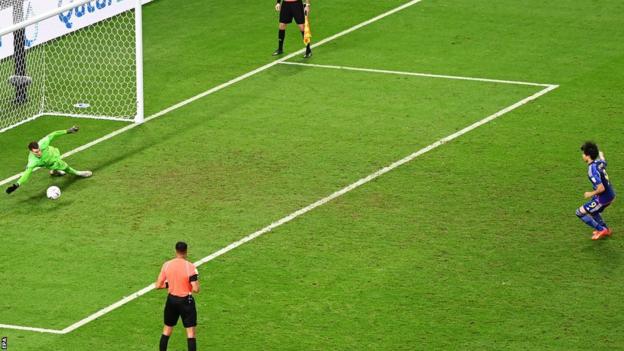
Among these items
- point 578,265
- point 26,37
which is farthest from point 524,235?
point 26,37

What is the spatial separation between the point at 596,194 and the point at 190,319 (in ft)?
23.2

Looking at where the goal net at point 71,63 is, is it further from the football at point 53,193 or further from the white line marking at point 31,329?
the white line marking at point 31,329

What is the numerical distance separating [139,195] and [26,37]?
8511 mm

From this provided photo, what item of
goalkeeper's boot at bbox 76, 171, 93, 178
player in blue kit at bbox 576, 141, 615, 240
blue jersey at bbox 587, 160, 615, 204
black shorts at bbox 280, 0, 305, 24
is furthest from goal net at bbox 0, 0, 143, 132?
blue jersey at bbox 587, 160, 615, 204

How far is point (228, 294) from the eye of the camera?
2056 cm

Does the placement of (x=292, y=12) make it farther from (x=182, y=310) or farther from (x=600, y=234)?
(x=182, y=310)

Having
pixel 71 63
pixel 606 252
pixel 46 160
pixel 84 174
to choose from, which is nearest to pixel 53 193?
pixel 46 160

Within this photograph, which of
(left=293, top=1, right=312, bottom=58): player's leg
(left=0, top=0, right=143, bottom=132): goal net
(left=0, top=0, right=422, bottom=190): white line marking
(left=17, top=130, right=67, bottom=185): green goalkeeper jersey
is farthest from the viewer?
(left=293, top=1, right=312, bottom=58): player's leg

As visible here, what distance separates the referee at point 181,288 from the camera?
58.4ft

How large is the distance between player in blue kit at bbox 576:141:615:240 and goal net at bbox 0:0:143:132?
10.0 meters

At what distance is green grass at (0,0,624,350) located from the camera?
64.7 feet

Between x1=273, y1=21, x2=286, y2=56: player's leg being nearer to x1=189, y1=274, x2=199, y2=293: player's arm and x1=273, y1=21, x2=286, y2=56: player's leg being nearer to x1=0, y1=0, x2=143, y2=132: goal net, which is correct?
x1=0, y1=0, x2=143, y2=132: goal net

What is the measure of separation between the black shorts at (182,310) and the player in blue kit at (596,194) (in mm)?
6750

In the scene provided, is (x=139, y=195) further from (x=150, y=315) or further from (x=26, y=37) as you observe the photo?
(x=26, y=37)
